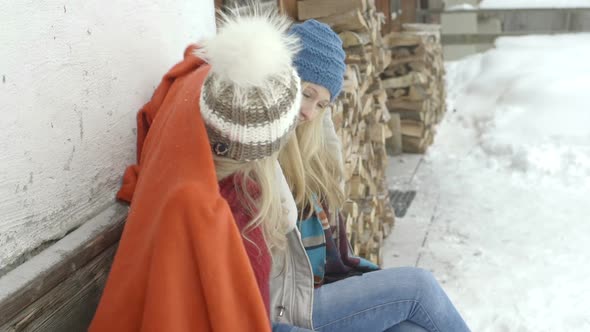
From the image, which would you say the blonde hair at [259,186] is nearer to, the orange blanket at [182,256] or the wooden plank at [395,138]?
the orange blanket at [182,256]

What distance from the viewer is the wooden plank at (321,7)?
370cm

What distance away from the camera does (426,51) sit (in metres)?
6.32

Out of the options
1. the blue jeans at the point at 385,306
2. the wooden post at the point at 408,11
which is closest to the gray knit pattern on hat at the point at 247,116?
the blue jeans at the point at 385,306

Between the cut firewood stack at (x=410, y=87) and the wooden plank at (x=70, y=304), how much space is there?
4636 mm

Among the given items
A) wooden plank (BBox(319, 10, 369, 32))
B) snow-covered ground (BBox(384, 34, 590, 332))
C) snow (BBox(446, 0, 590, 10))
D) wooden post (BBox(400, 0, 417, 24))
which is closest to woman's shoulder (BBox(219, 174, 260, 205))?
snow-covered ground (BBox(384, 34, 590, 332))

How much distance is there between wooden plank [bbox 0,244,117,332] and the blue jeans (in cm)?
68

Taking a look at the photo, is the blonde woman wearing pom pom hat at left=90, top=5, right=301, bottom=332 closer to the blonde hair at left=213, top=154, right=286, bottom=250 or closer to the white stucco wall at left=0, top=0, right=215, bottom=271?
the blonde hair at left=213, top=154, right=286, bottom=250

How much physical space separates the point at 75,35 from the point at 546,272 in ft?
9.84

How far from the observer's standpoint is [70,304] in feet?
5.57

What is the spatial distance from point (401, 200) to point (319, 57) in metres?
3.20

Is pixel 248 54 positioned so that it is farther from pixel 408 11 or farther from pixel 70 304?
pixel 408 11

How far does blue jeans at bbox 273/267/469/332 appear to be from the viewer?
2.11 metres

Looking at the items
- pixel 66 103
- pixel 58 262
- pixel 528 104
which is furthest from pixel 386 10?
pixel 58 262

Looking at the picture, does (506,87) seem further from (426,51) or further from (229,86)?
(229,86)
